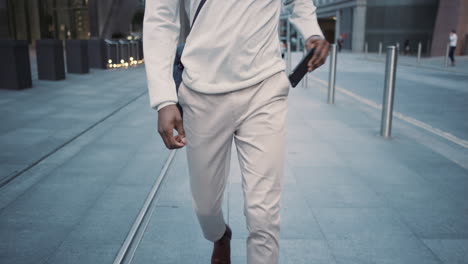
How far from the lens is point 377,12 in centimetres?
3822

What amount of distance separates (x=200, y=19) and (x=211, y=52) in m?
0.14

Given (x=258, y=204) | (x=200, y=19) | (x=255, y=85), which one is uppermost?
(x=200, y=19)

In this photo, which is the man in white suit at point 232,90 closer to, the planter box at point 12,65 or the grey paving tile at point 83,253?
the grey paving tile at point 83,253

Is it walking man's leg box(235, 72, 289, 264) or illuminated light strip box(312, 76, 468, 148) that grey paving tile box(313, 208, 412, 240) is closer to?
walking man's leg box(235, 72, 289, 264)

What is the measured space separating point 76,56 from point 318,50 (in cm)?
1304

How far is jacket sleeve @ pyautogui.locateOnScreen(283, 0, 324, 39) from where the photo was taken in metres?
2.02

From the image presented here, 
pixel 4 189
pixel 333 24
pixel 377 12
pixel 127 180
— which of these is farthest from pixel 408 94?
pixel 333 24

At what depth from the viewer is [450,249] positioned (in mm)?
2688

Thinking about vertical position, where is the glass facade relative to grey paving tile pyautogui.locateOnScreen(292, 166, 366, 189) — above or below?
above

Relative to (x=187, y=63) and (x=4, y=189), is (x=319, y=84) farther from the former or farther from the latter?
(x=187, y=63)

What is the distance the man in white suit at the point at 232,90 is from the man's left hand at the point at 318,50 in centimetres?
16

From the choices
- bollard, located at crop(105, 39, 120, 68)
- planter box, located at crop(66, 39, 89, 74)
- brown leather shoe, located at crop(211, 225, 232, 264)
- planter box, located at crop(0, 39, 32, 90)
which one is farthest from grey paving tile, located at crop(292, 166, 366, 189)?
bollard, located at crop(105, 39, 120, 68)

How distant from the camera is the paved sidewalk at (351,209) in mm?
2652

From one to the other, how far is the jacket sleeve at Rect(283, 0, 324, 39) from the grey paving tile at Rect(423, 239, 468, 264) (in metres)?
1.54
